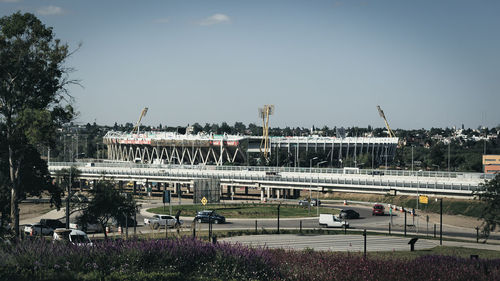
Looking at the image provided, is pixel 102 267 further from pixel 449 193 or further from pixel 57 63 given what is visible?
pixel 449 193

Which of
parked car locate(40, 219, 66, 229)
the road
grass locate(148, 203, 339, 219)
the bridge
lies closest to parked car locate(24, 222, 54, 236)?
parked car locate(40, 219, 66, 229)

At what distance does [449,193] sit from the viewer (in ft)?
280

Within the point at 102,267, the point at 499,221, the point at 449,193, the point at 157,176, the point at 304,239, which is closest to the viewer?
the point at 102,267

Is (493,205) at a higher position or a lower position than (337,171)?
higher

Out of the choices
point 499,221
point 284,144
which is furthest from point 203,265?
point 284,144

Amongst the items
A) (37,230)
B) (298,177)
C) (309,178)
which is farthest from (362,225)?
(298,177)

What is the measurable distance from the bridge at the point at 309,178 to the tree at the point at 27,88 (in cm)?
4108

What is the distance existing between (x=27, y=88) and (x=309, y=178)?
232 ft

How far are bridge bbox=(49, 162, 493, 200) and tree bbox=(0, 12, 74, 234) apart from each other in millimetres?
41078

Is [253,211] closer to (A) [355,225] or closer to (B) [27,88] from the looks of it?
(A) [355,225]

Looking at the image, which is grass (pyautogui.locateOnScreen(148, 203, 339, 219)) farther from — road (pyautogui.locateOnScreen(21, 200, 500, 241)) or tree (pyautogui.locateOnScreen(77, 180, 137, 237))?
tree (pyautogui.locateOnScreen(77, 180, 137, 237))

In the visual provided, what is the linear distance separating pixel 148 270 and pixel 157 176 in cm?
10613

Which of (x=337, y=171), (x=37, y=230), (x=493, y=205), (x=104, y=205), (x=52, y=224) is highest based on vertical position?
(x=493, y=205)

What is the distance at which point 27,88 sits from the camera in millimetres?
37531
